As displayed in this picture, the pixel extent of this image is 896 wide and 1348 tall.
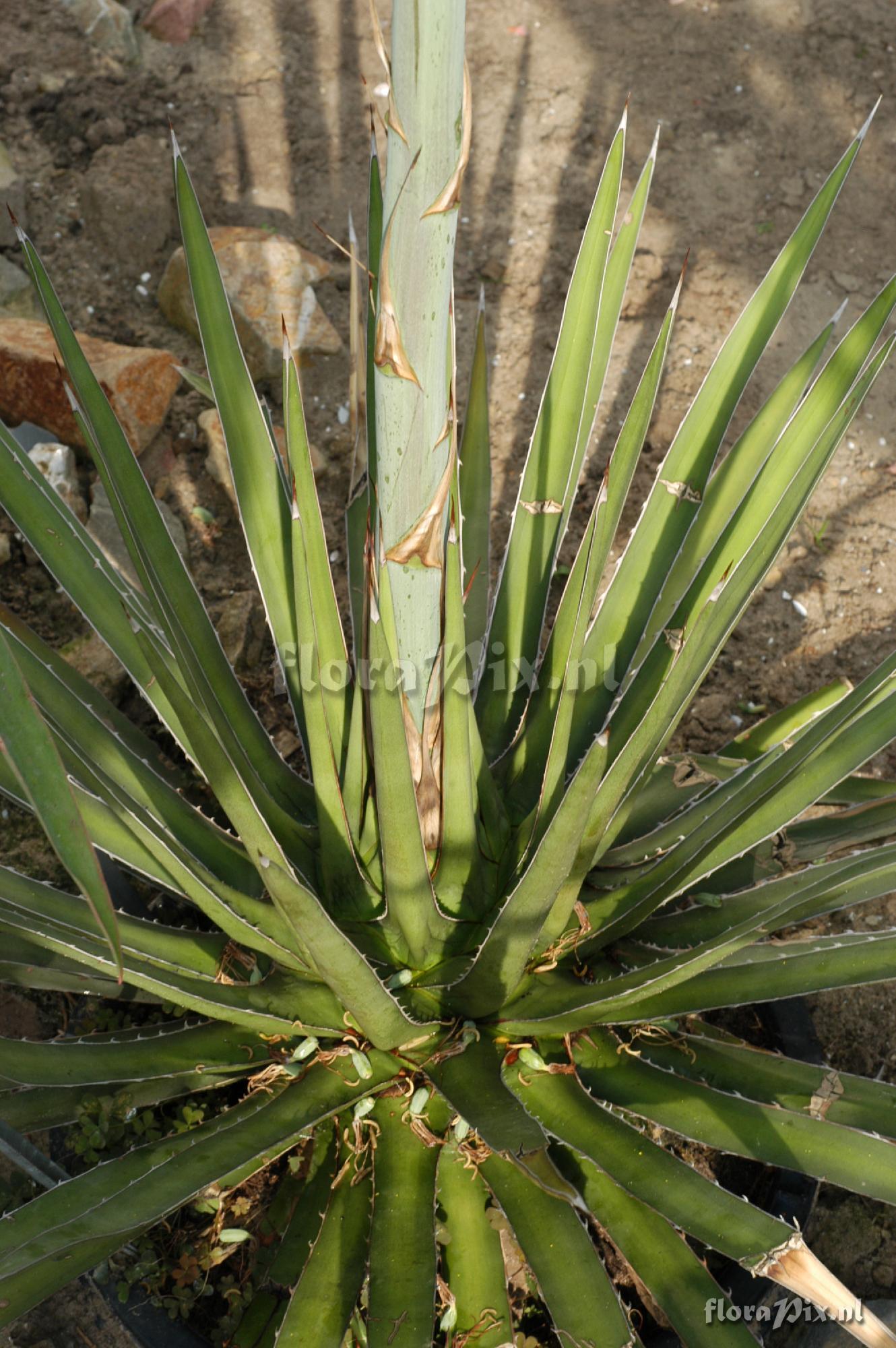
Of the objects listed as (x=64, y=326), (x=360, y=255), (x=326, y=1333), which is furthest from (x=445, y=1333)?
(x=360, y=255)

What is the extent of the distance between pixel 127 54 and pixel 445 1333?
3.74 metres

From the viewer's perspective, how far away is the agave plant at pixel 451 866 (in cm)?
107

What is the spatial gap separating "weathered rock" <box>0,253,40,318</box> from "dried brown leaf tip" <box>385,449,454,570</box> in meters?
2.24

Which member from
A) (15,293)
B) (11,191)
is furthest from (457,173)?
(11,191)

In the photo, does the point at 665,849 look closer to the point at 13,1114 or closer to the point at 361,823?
the point at 361,823

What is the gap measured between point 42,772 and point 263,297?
7.66 ft

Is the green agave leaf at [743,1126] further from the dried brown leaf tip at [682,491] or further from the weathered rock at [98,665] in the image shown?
the weathered rock at [98,665]

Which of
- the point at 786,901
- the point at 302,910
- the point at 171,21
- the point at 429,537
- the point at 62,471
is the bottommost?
the point at 786,901

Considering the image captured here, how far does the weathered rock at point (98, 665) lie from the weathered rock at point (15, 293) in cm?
110

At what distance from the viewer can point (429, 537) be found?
100cm

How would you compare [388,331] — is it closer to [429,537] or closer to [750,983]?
[429,537]

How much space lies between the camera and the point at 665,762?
1562mm

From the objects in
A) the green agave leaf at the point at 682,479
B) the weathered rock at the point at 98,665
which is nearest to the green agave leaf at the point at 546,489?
the green agave leaf at the point at 682,479

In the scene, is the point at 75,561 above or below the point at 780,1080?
above
